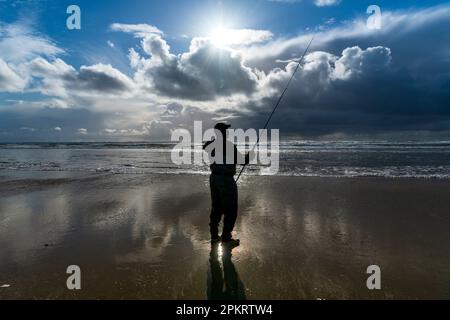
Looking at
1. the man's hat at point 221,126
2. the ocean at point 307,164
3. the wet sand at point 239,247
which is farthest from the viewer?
the ocean at point 307,164

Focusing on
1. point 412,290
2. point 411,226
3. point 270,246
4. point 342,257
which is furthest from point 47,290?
point 411,226

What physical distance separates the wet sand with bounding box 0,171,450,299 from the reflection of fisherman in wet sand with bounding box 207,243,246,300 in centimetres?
2

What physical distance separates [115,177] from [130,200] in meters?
5.80

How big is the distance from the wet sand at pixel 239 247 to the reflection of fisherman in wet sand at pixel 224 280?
2cm

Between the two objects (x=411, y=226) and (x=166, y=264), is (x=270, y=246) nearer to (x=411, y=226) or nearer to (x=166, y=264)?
(x=166, y=264)

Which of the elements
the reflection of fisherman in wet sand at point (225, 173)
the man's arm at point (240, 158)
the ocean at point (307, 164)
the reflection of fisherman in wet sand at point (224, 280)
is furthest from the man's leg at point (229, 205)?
the ocean at point (307, 164)

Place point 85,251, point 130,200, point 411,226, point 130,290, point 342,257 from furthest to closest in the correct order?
point 130,200 → point 411,226 → point 85,251 → point 342,257 → point 130,290

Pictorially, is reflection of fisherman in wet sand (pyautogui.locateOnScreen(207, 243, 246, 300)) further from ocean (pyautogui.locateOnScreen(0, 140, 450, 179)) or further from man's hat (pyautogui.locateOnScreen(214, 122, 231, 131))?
ocean (pyautogui.locateOnScreen(0, 140, 450, 179))

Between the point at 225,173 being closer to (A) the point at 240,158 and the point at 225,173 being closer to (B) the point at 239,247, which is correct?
(A) the point at 240,158

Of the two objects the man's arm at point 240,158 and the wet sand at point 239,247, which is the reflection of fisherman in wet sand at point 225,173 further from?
the wet sand at point 239,247

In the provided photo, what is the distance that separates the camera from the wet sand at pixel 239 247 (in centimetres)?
403

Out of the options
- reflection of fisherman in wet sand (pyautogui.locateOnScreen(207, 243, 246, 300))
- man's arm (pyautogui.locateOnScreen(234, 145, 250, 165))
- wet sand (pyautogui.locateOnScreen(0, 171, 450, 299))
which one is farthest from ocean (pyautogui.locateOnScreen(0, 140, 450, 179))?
reflection of fisherman in wet sand (pyautogui.locateOnScreen(207, 243, 246, 300))
